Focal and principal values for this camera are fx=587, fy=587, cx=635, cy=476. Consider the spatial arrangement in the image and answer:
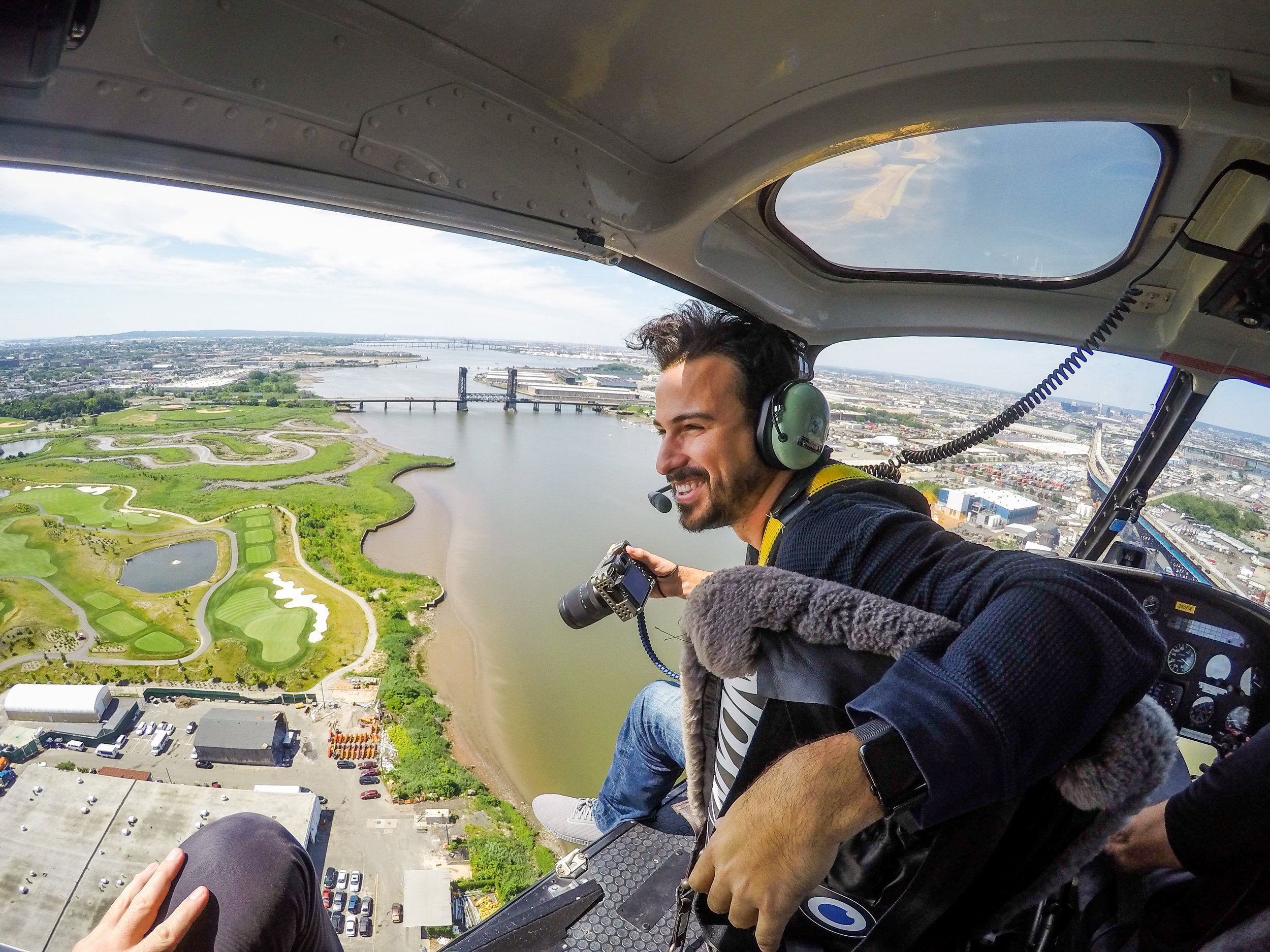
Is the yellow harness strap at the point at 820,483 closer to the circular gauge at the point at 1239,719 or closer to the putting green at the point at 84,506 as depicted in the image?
the circular gauge at the point at 1239,719

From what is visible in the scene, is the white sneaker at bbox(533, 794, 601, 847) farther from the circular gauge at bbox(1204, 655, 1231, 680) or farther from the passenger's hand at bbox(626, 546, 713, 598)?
the circular gauge at bbox(1204, 655, 1231, 680)

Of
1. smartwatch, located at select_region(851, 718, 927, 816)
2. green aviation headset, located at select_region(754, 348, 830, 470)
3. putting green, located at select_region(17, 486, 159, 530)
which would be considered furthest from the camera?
putting green, located at select_region(17, 486, 159, 530)

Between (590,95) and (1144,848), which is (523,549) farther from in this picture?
(1144,848)

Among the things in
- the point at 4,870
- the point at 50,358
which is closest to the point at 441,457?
the point at 50,358

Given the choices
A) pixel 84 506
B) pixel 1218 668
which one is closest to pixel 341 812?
pixel 84 506

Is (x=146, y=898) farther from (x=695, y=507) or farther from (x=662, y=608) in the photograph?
(x=662, y=608)

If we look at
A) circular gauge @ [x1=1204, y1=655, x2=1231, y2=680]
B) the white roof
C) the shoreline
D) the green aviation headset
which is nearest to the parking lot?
the white roof

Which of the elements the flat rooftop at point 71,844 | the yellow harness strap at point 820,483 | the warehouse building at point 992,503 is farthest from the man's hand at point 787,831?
the warehouse building at point 992,503
